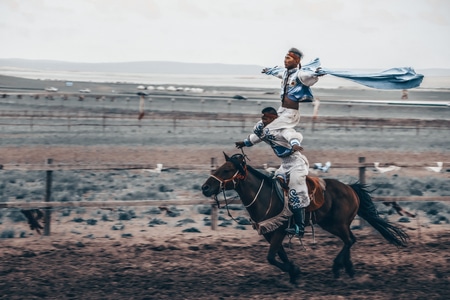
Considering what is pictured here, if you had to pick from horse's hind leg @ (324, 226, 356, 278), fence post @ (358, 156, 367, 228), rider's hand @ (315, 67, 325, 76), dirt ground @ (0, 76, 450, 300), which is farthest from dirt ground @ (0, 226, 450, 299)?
rider's hand @ (315, 67, 325, 76)

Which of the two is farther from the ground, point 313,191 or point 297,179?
point 297,179

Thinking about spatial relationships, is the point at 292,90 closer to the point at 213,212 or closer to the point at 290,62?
the point at 290,62

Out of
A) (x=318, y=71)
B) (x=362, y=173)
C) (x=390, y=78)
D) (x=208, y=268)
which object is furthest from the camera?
(x=362, y=173)

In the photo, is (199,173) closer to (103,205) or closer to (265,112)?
(103,205)

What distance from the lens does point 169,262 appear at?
9.64 meters

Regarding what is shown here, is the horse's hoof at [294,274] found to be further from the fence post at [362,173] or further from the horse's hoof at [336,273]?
the fence post at [362,173]

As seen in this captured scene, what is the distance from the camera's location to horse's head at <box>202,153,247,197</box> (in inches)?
330

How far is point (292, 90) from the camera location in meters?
8.51

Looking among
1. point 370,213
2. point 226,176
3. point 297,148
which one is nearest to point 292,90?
point 297,148

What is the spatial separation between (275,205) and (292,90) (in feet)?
5.02

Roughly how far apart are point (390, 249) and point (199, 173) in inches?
357

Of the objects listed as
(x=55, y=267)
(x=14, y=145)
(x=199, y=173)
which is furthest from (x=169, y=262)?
(x=14, y=145)

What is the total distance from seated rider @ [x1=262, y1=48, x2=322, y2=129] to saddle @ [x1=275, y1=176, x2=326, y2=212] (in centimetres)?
81

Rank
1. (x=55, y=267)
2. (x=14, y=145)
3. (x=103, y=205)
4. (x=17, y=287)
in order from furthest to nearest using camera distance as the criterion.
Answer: (x=14, y=145)
(x=103, y=205)
(x=55, y=267)
(x=17, y=287)
